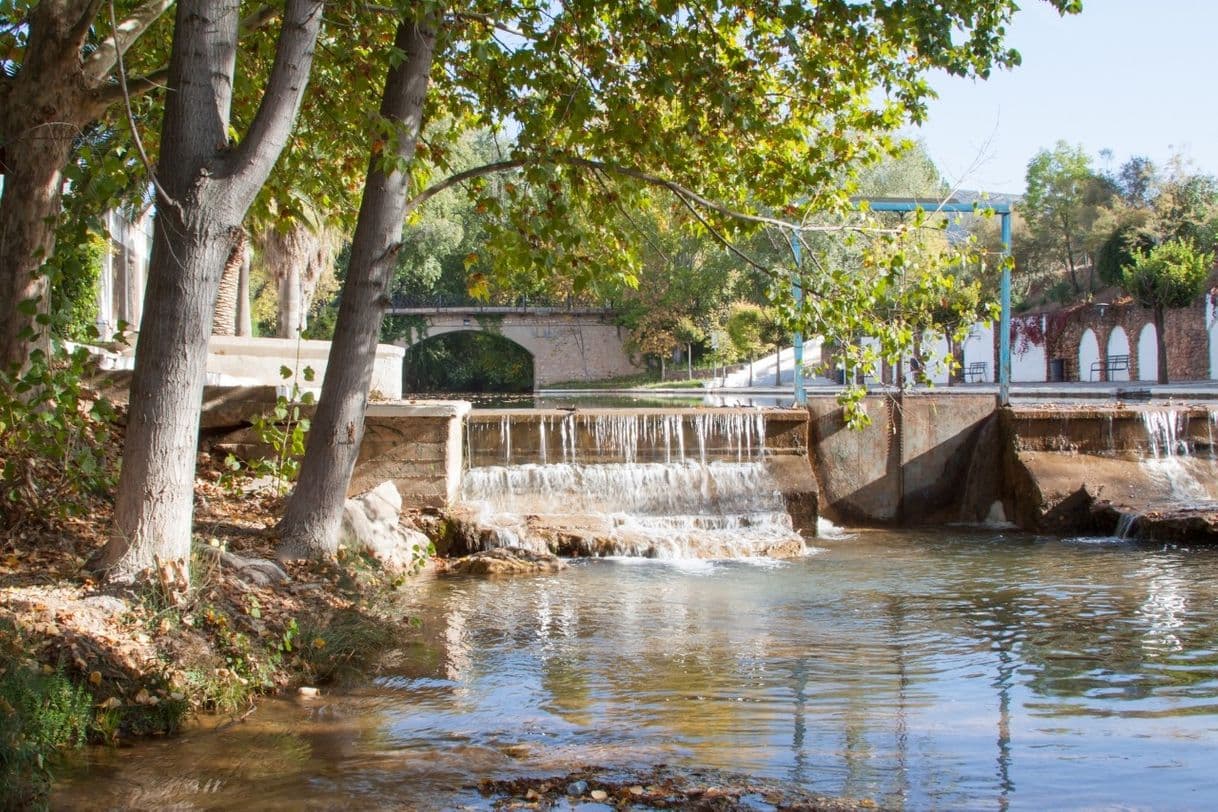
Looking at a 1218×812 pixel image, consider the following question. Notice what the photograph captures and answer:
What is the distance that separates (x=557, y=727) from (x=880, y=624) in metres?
3.50

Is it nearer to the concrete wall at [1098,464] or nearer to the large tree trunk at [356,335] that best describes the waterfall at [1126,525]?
the concrete wall at [1098,464]

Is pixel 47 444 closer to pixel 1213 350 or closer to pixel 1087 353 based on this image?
pixel 1213 350

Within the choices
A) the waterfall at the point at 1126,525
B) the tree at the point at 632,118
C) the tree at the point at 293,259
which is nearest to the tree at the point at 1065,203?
the tree at the point at 293,259

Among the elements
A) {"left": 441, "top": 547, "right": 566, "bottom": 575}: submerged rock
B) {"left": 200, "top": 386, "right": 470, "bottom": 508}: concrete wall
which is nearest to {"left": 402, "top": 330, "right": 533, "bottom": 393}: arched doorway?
{"left": 200, "top": 386, "right": 470, "bottom": 508}: concrete wall

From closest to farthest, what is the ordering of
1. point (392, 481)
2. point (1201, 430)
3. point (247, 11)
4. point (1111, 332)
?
point (247, 11) → point (392, 481) → point (1201, 430) → point (1111, 332)

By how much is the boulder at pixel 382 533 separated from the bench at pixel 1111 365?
36339 millimetres

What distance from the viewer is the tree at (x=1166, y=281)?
3350cm

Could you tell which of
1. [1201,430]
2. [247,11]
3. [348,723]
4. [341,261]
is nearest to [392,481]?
[247,11]

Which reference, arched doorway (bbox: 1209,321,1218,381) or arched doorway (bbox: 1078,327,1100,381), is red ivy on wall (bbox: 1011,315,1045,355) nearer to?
arched doorway (bbox: 1078,327,1100,381)

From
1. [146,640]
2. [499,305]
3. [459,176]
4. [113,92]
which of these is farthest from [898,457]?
[499,305]

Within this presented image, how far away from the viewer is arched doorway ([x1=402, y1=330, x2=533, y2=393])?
6719 cm

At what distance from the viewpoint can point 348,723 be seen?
17.6 feet

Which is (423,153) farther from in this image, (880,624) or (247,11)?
(880,624)

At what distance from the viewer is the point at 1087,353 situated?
4378 centimetres
